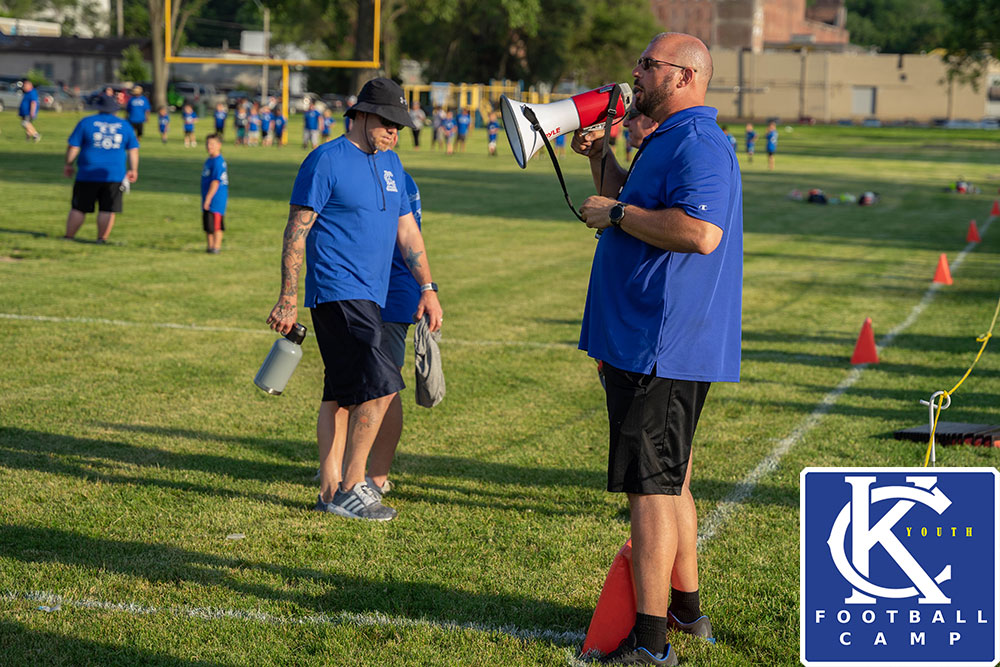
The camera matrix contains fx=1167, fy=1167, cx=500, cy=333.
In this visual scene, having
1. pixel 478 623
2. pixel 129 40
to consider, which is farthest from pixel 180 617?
pixel 129 40

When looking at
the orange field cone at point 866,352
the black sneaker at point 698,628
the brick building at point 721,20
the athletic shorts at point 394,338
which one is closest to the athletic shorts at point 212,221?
the orange field cone at point 866,352

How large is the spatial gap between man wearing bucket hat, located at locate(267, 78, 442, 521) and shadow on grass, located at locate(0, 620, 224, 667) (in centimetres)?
168

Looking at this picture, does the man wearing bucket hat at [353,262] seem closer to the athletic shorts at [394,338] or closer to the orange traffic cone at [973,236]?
the athletic shorts at [394,338]

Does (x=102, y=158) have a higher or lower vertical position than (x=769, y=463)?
higher

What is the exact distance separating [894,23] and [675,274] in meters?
179

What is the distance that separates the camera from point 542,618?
460cm

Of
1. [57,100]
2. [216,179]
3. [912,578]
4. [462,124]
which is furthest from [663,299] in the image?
[57,100]

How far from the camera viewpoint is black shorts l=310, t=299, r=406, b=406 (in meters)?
5.58

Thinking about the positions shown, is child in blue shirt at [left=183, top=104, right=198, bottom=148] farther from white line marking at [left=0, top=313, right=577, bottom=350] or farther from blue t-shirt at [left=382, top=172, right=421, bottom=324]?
blue t-shirt at [left=382, top=172, right=421, bottom=324]

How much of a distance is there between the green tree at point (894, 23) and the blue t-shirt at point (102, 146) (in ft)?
444

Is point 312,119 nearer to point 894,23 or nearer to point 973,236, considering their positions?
point 973,236

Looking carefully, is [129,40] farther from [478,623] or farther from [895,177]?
[478,623]

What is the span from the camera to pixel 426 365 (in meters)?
5.91

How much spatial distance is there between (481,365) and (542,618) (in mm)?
5064
